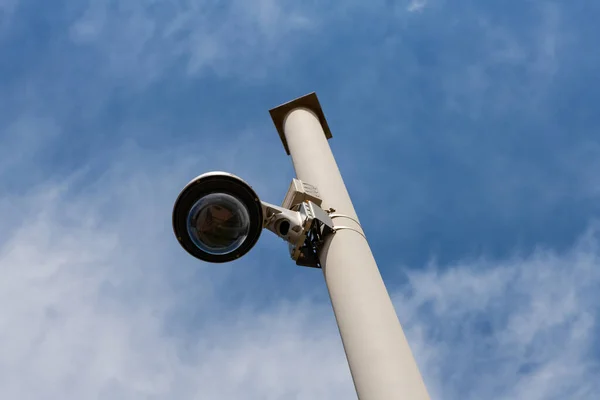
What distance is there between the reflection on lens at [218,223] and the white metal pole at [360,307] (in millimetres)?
692

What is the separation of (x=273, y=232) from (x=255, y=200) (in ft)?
1.50

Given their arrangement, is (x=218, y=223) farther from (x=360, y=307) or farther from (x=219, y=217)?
(x=360, y=307)

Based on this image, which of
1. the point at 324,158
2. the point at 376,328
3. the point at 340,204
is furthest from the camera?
the point at 324,158

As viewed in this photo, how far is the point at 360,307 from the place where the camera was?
157 inches

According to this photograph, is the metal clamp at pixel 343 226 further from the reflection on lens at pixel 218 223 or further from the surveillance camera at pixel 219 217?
the reflection on lens at pixel 218 223

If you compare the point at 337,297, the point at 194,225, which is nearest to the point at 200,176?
the point at 194,225

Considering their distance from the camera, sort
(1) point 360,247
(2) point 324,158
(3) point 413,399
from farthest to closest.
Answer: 1. (2) point 324,158
2. (1) point 360,247
3. (3) point 413,399

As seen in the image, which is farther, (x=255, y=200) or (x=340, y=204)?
(x=340, y=204)

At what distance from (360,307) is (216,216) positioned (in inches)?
46.8

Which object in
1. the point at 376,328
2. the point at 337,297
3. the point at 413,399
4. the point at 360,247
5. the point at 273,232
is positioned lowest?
the point at 413,399

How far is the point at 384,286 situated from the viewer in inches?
169

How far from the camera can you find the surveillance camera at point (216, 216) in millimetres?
4234

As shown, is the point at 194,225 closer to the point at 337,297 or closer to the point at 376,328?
the point at 337,297

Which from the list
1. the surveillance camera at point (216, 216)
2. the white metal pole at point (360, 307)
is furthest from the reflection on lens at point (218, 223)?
the white metal pole at point (360, 307)
